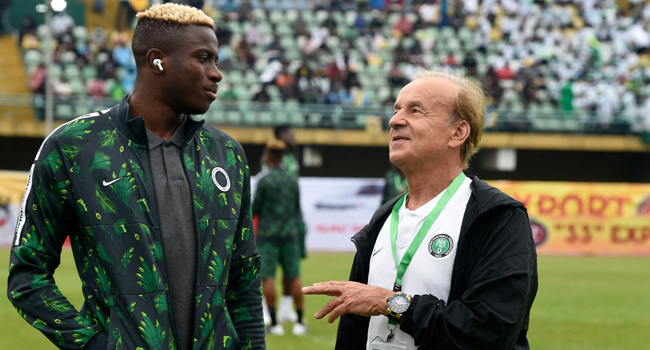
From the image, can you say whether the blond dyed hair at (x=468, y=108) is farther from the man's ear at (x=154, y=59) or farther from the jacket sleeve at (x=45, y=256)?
the jacket sleeve at (x=45, y=256)

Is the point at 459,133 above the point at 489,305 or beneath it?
above

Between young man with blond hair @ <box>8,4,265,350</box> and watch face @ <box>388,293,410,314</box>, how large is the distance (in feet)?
1.85

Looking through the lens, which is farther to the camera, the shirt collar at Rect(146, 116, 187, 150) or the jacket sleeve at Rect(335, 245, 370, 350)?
the jacket sleeve at Rect(335, 245, 370, 350)

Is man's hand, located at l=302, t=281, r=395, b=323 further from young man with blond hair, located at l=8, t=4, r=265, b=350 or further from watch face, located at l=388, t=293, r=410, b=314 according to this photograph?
young man with blond hair, located at l=8, t=4, r=265, b=350

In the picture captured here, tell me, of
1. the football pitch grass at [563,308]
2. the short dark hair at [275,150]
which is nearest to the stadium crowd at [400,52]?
the football pitch grass at [563,308]

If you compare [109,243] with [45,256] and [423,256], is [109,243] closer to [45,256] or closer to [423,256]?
[45,256]

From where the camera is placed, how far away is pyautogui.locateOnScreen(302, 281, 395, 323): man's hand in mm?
2654

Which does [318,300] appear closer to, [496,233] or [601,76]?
[496,233]

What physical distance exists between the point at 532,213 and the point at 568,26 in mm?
13122

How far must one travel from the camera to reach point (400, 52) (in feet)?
88.9

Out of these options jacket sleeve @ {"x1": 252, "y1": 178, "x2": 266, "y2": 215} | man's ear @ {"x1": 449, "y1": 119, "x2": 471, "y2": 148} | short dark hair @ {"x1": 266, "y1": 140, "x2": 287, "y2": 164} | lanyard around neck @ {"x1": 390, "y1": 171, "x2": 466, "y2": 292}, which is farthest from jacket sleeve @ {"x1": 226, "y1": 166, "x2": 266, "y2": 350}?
jacket sleeve @ {"x1": 252, "y1": 178, "x2": 266, "y2": 215}

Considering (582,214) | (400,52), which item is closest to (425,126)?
(582,214)

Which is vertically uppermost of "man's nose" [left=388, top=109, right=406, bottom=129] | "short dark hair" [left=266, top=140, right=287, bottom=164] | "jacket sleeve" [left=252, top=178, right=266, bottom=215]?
"man's nose" [left=388, top=109, right=406, bottom=129]

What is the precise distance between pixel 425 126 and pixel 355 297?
0.73 meters
